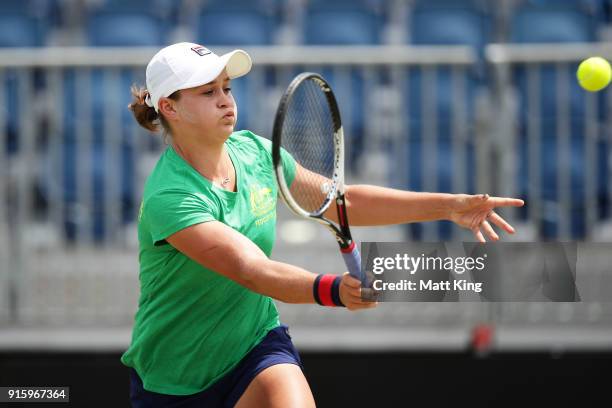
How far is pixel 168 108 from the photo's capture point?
3.30m

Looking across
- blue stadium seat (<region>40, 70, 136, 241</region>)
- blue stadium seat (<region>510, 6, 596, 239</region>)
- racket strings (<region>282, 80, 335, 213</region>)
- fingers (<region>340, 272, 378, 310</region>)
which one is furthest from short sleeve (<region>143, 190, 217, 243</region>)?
blue stadium seat (<region>510, 6, 596, 239</region>)

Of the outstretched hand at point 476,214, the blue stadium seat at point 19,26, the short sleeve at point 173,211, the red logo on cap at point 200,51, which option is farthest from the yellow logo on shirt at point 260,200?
the blue stadium seat at point 19,26

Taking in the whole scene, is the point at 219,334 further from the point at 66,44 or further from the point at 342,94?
the point at 66,44

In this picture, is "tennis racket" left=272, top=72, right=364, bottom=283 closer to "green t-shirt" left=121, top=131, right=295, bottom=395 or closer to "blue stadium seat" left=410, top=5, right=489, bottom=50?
"green t-shirt" left=121, top=131, right=295, bottom=395

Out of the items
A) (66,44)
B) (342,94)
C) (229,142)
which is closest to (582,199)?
(342,94)

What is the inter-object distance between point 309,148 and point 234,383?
2.86 feet

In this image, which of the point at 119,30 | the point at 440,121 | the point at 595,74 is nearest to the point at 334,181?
the point at 595,74

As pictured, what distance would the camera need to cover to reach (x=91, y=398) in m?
5.00

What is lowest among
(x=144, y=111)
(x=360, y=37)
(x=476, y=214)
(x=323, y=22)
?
(x=476, y=214)

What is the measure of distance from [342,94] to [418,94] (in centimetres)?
42

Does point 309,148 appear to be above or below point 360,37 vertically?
below

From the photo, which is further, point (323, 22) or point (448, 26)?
point (323, 22)

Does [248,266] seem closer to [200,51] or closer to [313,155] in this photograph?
[200,51]

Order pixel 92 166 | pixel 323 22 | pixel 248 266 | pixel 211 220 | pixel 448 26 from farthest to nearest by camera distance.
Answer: pixel 323 22, pixel 448 26, pixel 92 166, pixel 211 220, pixel 248 266
